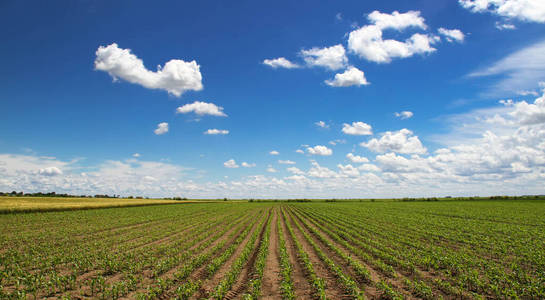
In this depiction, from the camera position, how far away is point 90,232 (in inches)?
1055

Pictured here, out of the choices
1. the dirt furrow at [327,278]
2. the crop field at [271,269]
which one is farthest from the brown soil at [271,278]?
the dirt furrow at [327,278]

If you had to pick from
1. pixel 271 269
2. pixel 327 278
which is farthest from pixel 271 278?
pixel 327 278

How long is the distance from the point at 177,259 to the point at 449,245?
19804 mm

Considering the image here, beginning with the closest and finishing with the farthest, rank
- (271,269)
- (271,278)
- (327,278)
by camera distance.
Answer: (327,278) → (271,278) → (271,269)

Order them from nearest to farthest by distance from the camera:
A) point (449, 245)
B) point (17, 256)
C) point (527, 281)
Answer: point (527, 281) → point (17, 256) → point (449, 245)

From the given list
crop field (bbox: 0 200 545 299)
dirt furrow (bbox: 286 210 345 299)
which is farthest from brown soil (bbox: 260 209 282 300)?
dirt furrow (bbox: 286 210 345 299)

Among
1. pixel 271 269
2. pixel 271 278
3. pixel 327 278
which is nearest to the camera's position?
pixel 327 278

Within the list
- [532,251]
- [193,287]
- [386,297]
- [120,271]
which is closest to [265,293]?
[193,287]

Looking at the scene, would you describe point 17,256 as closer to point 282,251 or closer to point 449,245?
point 282,251

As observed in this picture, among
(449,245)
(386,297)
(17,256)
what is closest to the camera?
(386,297)

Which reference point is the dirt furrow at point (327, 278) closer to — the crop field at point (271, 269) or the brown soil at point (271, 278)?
the crop field at point (271, 269)

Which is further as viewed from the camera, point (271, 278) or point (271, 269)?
point (271, 269)

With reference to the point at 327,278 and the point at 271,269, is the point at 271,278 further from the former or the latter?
the point at 327,278

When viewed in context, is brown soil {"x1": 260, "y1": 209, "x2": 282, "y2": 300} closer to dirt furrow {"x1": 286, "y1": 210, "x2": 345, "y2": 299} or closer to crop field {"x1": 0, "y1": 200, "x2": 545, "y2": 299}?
crop field {"x1": 0, "y1": 200, "x2": 545, "y2": 299}
